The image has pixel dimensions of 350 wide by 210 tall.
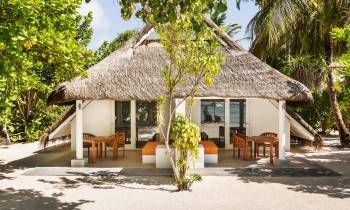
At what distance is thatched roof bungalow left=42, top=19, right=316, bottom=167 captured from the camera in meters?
9.71

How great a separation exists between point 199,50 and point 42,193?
4.21m

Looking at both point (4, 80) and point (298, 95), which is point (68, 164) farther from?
point (298, 95)

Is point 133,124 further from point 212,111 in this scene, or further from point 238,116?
point 238,116

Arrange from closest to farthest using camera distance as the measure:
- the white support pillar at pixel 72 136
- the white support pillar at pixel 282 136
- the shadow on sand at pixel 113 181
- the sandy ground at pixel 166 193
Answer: the sandy ground at pixel 166 193 < the shadow on sand at pixel 113 181 < the white support pillar at pixel 282 136 < the white support pillar at pixel 72 136

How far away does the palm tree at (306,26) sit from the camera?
12.8 metres

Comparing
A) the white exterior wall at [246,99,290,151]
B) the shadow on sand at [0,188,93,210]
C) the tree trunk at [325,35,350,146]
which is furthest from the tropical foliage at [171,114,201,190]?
the tree trunk at [325,35,350,146]

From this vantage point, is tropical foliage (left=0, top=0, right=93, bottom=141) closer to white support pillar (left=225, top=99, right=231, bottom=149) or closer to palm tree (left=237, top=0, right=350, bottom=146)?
white support pillar (left=225, top=99, right=231, bottom=149)

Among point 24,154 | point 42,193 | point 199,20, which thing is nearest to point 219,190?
point 42,193

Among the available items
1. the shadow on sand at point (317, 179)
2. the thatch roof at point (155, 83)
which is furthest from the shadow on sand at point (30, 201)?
the shadow on sand at point (317, 179)

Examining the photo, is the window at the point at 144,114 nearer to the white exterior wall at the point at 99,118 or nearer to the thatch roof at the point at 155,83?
the white exterior wall at the point at 99,118

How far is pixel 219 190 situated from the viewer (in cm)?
731

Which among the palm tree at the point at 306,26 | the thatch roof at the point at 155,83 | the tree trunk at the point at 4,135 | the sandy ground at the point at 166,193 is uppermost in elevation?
the palm tree at the point at 306,26

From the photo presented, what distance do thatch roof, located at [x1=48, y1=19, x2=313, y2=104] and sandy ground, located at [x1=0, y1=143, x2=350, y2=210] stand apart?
2286 mm

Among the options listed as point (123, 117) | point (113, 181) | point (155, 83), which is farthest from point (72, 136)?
point (113, 181)
